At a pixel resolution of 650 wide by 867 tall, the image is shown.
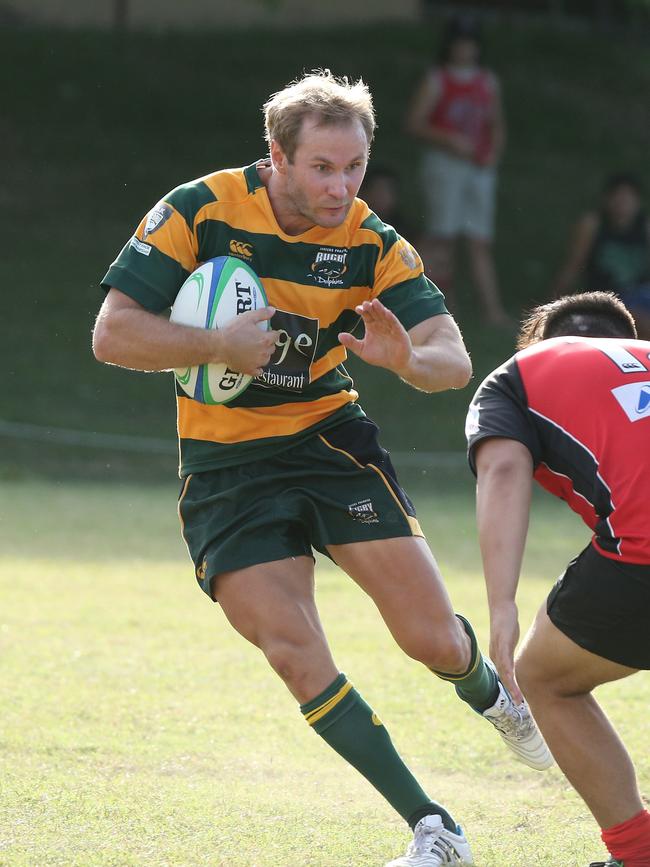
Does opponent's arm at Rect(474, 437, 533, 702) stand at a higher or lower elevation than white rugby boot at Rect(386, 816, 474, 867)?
higher

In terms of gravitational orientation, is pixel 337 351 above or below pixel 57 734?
above

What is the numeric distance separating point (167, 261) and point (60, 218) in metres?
15.1

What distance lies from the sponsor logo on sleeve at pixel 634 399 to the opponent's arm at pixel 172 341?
112cm

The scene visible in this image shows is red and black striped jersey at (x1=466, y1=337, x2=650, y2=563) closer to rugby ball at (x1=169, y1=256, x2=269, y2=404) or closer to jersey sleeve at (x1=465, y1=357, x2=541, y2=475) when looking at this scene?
jersey sleeve at (x1=465, y1=357, x2=541, y2=475)

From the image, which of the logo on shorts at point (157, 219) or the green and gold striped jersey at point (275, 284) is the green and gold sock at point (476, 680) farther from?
the logo on shorts at point (157, 219)

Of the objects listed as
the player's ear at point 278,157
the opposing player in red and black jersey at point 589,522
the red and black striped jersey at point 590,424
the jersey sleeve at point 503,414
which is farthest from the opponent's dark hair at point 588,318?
the player's ear at point 278,157

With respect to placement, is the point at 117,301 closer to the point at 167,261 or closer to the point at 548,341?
the point at 167,261

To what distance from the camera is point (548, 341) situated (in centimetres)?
407

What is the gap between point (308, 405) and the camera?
475 cm

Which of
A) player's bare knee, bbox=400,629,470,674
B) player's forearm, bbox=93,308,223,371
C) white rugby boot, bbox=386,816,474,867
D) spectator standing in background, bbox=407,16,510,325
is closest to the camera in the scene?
white rugby boot, bbox=386,816,474,867

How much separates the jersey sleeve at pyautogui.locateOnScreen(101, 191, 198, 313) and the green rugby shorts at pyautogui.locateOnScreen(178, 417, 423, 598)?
649 mm

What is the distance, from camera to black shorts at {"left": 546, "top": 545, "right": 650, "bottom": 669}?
12.5 feet

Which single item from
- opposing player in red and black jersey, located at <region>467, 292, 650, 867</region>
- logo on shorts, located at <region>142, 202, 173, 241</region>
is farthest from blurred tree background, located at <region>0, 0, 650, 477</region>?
opposing player in red and black jersey, located at <region>467, 292, 650, 867</region>

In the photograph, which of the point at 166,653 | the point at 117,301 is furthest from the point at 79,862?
the point at 166,653
